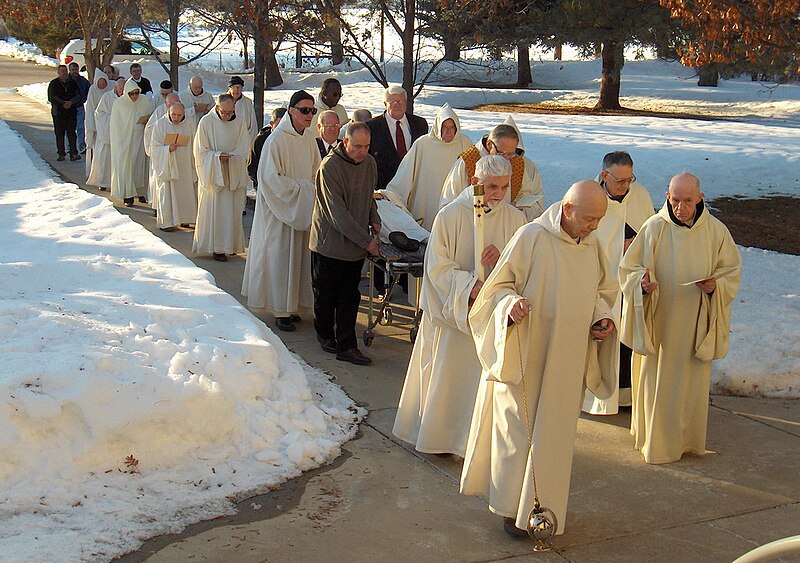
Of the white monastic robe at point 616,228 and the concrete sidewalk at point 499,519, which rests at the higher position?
the white monastic robe at point 616,228

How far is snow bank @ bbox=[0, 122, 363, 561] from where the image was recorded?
5.09 meters

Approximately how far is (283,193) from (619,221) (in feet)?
10.6

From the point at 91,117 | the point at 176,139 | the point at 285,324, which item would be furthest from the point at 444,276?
the point at 91,117

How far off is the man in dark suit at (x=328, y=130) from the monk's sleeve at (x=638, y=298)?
351cm

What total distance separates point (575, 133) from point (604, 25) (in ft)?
7.82

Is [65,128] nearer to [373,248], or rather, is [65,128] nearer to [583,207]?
[373,248]

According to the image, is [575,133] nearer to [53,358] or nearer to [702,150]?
[702,150]

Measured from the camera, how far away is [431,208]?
9602 mm

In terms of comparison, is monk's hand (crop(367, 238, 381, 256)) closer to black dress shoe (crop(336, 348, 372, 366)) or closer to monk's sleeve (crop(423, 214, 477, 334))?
black dress shoe (crop(336, 348, 372, 366))

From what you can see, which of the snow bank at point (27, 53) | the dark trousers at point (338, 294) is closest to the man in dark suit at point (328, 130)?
the dark trousers at point (338, 294)

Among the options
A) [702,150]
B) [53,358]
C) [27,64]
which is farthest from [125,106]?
[27,64]

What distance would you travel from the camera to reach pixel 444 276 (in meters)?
5.89

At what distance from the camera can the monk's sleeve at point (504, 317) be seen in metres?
4.98

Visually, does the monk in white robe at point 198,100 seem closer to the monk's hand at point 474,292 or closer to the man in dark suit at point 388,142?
the man in dark suit at point 388,142
